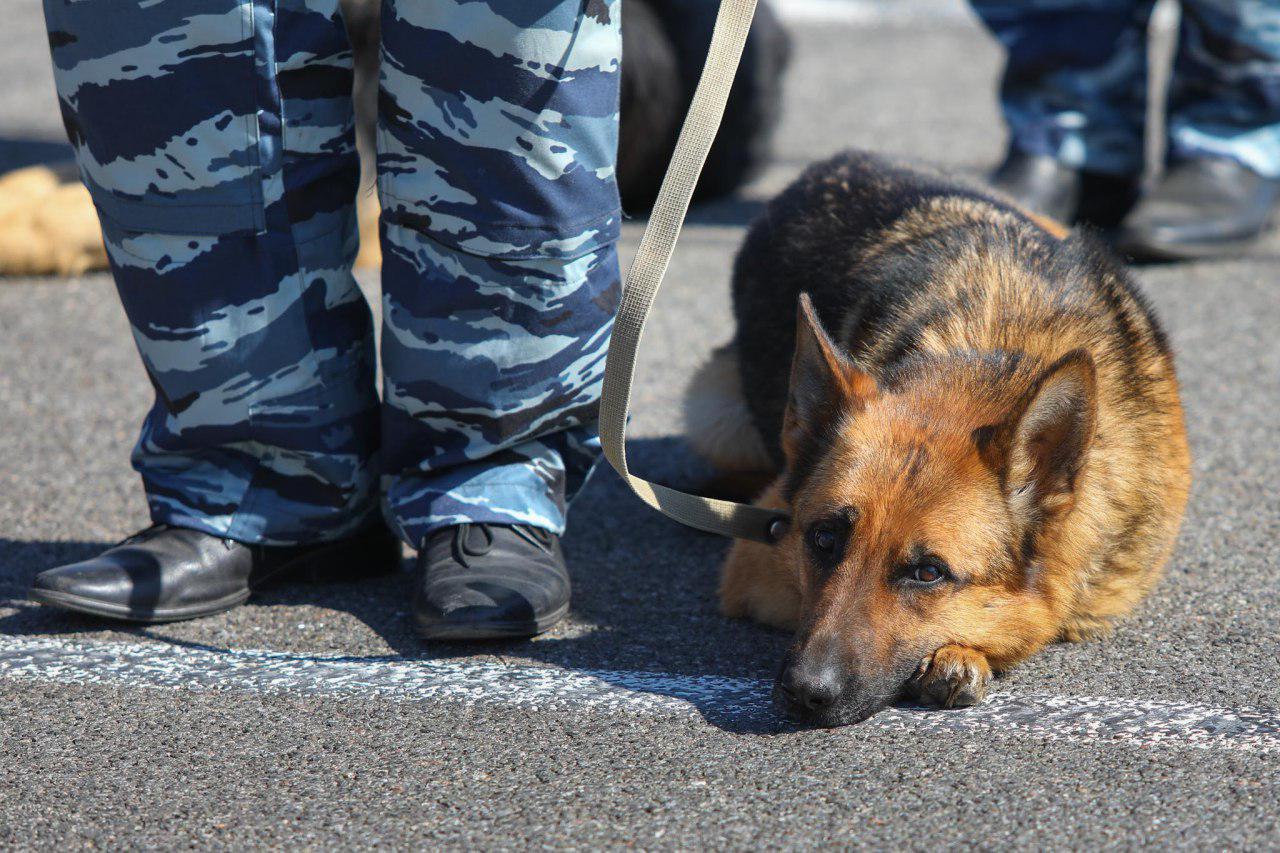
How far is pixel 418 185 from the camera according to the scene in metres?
2.92

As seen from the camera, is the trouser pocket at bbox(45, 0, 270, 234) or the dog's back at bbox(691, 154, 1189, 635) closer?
the trouser pocket at bbox(45, 0, 270, 234)

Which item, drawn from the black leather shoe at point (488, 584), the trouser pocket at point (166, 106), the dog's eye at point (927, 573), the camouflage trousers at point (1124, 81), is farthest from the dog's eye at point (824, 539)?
the camouflage trousers at point (1124, 81)

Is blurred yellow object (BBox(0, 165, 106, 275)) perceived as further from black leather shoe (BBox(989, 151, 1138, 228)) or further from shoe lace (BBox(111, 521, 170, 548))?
black leather shoe (BBox(989, 151, 1138, 228))

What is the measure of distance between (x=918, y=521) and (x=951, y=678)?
36 cm

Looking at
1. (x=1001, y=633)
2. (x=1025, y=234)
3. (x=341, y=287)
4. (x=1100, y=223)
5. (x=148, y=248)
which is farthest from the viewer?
(x=1100, y=223)

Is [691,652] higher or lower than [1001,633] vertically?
lower

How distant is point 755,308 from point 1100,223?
309 centimetres

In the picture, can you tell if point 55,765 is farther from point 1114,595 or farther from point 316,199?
point 1114,595

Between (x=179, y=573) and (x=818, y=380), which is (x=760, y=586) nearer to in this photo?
(x=818, y=380)

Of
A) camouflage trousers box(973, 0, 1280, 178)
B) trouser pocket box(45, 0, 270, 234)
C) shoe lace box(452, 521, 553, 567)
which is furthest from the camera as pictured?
camouflage trousers box(973, 0, 1280, 178)

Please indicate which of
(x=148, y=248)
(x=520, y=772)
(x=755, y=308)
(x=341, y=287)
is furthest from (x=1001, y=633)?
(x=148, y=248)

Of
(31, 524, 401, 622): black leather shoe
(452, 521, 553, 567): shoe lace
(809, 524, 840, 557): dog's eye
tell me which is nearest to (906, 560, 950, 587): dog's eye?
(809, 524, 840, 557): dog's eye

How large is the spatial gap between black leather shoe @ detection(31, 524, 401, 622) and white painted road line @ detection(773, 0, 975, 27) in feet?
29.4

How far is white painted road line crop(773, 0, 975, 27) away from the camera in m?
11.3
